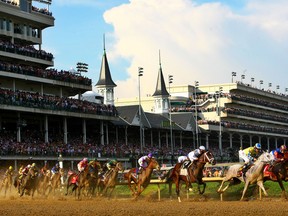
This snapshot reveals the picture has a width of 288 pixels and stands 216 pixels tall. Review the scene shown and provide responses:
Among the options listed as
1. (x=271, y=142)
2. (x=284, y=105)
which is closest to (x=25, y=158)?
(x=271, y=142)

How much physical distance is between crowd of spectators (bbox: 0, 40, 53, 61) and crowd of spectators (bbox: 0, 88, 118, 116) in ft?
12.7

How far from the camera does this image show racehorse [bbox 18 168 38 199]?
36406 mm

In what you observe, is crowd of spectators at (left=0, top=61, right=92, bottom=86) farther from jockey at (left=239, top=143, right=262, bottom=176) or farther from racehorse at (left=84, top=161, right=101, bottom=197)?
jockey at (left=239, top=143, right=262, bottom=176)

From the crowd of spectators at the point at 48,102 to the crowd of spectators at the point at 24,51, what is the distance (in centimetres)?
387

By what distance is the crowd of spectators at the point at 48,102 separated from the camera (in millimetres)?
58031

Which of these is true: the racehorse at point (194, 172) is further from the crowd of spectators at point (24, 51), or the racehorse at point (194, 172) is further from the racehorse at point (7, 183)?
the crowd of spectators at point (24, 51)

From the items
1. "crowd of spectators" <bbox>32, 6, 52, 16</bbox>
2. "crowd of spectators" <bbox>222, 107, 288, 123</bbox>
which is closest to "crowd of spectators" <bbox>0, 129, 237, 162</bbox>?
"crowd of spectators" <bbox>32, 6, 52, 16</bbox>

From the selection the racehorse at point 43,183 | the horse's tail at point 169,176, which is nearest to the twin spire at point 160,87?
the racehorse at point 43,183

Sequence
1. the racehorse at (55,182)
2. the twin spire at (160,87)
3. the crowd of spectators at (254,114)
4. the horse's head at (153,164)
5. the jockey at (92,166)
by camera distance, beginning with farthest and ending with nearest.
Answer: the crowd of spectators at (254,114), the twin spire at (160,87), the racehorse at (55,182), the jockey at (92,166), the horse's head at (153,164)

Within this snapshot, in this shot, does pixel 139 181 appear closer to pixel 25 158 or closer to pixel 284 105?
pixel 25 158

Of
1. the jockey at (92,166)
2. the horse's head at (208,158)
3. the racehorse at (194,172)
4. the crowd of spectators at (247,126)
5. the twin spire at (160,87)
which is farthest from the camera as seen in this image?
the twin spire at (160,87)

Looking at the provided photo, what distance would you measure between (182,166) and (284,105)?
387 feet

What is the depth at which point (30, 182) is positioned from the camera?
120 feet

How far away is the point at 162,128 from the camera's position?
283ft
